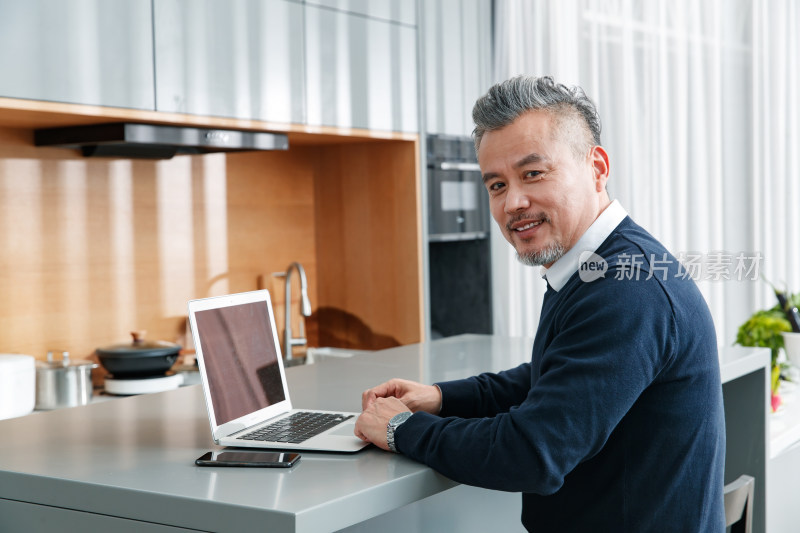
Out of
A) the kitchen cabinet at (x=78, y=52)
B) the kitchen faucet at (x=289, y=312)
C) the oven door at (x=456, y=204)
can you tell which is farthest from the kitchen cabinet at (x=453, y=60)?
the kitchen cabinet at (x=78, y=52)

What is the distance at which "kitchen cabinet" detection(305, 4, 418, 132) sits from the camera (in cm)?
334

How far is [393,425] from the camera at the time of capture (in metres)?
1.36

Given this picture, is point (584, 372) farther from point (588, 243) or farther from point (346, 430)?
point (346, 430)

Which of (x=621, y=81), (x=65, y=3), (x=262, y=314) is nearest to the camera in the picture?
(x=262, y=314)

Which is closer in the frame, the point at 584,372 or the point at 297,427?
the point at 584,372

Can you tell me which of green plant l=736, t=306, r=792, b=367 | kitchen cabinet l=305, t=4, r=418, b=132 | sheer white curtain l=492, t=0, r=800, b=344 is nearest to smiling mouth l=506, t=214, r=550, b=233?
green plant l=736, t=306, r=792, b=367

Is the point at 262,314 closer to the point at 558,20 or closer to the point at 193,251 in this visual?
the point at 193,251

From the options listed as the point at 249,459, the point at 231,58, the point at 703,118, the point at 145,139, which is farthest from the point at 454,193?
the point at 249,459

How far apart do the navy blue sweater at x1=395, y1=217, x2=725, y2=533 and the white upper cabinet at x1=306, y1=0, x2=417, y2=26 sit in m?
2.28

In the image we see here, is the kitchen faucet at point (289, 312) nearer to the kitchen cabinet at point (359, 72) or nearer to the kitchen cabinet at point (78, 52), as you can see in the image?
the kitchen cabinet at point (359, 72)

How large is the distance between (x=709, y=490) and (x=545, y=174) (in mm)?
540

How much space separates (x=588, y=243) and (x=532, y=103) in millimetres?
239

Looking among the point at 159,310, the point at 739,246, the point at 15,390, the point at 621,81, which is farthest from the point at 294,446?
the point at 621,81

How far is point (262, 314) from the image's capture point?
1632 mm
